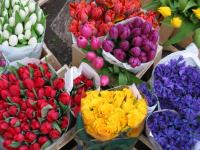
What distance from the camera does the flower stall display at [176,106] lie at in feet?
4.66

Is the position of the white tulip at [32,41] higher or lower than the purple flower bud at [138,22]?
lower

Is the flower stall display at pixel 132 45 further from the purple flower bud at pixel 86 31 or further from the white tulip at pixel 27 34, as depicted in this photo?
the white tulip at pixel 27 34

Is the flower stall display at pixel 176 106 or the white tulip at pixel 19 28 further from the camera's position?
the white tulip at pixel 19 28

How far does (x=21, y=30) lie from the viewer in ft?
5.56

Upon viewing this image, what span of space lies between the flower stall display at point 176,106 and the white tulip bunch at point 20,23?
60 cm

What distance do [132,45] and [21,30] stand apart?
53 centimetres

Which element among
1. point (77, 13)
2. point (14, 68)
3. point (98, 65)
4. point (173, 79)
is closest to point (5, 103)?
point (14, 68)

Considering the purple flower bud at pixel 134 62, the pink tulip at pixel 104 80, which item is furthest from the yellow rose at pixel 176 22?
the pink tulip at pixel 104 80

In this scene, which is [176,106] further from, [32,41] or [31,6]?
[31,6]

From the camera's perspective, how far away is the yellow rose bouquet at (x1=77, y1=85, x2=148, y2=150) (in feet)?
4.02

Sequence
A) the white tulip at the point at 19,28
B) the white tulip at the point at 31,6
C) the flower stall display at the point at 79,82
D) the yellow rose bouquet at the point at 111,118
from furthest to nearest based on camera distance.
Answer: the white tulip at the point at 31,6 < the white tulip at the point at 19,28 < the flower stall display at the point at 79,82 < the yellow rose bouquet at the point at 111,118

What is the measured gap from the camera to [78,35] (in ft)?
5.48

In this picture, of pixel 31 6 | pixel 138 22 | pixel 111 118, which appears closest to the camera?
pixel 111 118

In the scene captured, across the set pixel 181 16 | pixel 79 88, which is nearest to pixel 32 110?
pixel 79 88
